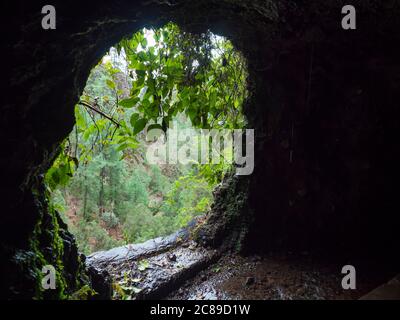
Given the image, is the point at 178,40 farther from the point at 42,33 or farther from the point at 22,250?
the point at 22,250

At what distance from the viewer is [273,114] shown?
3023 mm

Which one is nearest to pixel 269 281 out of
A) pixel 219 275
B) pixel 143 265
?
pixel 219 275

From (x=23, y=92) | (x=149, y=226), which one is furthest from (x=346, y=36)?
(x=149, y=226)

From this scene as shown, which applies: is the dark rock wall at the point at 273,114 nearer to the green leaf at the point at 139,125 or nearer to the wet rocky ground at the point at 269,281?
the wet rocky ground at the point at 269,281

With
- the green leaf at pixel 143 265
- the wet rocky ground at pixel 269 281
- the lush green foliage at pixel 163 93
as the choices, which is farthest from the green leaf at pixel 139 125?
the wet rocky ground at pixel 269 281

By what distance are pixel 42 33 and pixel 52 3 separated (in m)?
0.15

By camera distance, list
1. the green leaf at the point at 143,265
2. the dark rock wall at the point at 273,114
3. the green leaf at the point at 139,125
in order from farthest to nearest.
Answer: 1. the green leaf at the point at 143,265
2. the green leaf at the point at 139,125
3. the dark rock wall at the point at 273,114

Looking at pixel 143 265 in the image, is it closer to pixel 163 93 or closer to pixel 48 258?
pixel 48 258

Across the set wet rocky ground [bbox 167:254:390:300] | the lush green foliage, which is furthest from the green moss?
wet rocky ground [bbox 167:254:390:300]

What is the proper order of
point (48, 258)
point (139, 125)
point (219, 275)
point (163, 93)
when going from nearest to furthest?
point (48, 258)
point (139, 125)
point (163, 93)
point (219, 275)

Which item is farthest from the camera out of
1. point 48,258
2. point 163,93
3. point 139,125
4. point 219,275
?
point 219,275

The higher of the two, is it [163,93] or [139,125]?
[163,93]

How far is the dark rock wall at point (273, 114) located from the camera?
154cm

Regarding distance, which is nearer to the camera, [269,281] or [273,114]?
[269,281]
